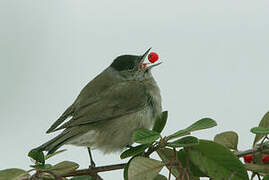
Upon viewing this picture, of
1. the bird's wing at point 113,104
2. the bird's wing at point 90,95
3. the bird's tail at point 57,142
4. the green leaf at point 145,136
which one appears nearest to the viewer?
the green leaf at point 145,136

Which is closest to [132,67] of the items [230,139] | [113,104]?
[113,104]

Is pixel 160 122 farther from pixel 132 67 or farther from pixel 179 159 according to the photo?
pixel 132 67

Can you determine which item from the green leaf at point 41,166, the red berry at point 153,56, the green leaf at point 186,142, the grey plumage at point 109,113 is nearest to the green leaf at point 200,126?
the green leaf at point 186,142

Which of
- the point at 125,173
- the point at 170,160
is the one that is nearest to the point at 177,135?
the point at 170,160

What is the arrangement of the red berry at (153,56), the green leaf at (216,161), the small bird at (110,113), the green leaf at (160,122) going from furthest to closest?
the red berry at (153,56)
the small bird at (110,113)
the green leaf at (160,122)
the green leaf at (216,161)

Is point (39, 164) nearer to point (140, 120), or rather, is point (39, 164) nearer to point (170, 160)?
point (170, 160)

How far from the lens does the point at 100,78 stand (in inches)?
170

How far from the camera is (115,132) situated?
3.59 metres

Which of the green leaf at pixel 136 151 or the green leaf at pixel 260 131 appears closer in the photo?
the green leaf at pixel 260 131

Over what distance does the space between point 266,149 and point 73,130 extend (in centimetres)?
167

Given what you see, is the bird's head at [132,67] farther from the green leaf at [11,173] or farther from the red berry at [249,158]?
the green leaf at [11,173]

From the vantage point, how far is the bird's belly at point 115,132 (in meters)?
3.53

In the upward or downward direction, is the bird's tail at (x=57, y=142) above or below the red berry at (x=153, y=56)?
below

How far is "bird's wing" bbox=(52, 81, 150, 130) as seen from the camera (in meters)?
3.50
